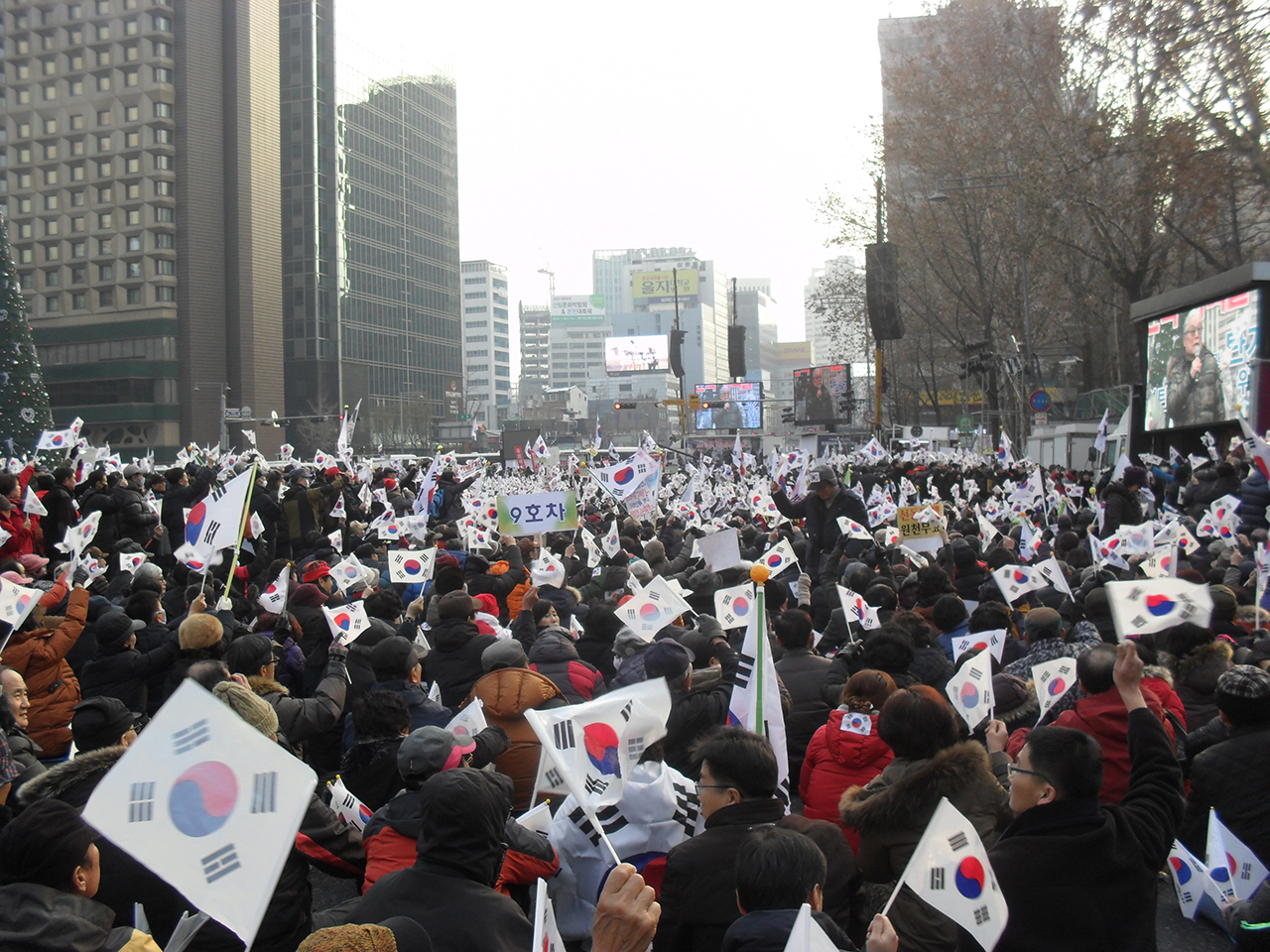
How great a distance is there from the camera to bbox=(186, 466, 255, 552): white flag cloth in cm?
736

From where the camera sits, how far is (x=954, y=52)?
34.0m

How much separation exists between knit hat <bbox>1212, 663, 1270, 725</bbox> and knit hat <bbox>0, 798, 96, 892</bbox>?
385 centimetres

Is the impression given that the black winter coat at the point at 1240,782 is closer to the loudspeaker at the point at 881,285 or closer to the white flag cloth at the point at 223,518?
the white flag cloth at the point at 223,518

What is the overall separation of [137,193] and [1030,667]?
254ft

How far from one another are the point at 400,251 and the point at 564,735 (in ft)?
323

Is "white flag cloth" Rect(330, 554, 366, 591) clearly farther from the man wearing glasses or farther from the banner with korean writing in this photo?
the man wearing glasses

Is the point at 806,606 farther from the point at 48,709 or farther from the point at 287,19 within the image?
the point at 287,19

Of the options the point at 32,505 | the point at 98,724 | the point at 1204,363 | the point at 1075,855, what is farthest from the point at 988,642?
the point at 1204,363

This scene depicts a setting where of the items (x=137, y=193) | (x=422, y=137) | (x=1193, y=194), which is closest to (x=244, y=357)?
(x=137, y=193)

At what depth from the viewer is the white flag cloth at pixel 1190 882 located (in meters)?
4.41

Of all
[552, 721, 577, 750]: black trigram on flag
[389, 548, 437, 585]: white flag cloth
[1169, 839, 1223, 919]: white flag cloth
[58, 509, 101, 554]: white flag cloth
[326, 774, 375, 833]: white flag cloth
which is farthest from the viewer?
[389, 548, 437, 585]: white flag cloth

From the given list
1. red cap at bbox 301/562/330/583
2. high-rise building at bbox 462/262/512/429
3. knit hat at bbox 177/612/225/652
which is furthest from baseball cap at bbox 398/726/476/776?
high-rise building at bbox 462/262/512/429

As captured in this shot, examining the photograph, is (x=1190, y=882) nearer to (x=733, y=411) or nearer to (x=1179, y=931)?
(x=1179, y=931)

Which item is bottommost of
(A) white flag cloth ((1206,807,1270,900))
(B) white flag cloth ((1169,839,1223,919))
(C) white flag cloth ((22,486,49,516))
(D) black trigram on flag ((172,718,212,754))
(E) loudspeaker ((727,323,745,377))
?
(B) white flag cloth ((1169,839,1223,919))
